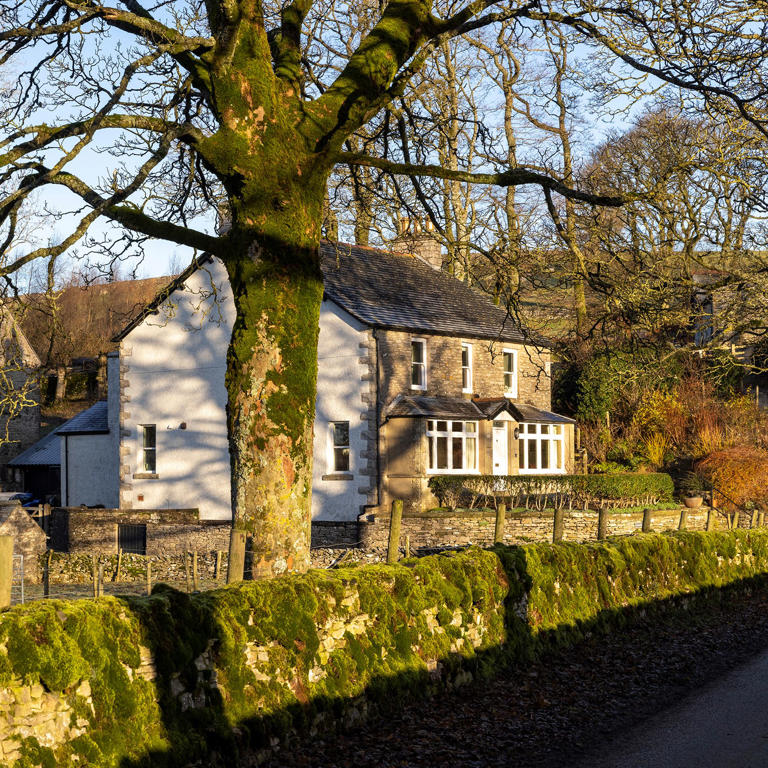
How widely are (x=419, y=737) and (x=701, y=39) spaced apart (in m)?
9.03

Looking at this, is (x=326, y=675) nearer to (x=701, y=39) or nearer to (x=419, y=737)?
(x=419, y=737)

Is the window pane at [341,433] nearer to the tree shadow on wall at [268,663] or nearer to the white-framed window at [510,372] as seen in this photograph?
the white-framed window at [510,372]

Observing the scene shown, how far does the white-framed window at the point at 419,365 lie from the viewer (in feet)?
115

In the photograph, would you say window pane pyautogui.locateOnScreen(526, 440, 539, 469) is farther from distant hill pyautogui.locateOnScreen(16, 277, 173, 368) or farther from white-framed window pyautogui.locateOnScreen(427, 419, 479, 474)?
distant hill pyautogui.locateOnScreen(16, 277, 173, 368)

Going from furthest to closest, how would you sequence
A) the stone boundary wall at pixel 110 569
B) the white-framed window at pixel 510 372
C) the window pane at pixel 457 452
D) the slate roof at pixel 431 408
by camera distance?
the white-framed window at pixel 510 372
the window pane at pixel 457 452
the slate roof at pixel 431 408
the stone boundary wall at pixel 110 569

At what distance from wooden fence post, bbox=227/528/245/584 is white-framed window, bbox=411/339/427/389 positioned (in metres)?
24.7

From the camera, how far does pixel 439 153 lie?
16.0m

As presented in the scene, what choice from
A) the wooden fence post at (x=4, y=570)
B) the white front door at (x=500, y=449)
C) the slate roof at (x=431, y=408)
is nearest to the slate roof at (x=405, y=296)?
the slate roof at (x=431, y=408)

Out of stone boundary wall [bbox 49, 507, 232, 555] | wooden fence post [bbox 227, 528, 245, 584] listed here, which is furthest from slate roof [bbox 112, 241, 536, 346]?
wooden fence post [bbox 227, 528, 245, 584]

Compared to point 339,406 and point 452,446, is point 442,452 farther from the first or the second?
point 339,406

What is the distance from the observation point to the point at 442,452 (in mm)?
34406

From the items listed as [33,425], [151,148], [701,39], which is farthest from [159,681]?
[33,425]

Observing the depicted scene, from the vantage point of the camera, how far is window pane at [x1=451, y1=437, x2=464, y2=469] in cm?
3475

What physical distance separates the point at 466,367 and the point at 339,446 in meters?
6.07
